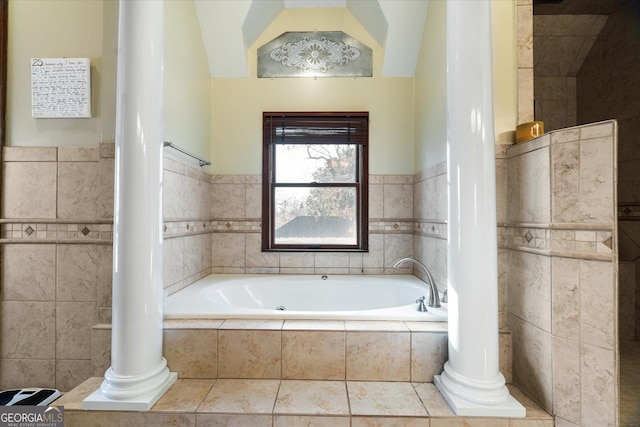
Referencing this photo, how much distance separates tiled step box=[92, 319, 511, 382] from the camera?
4.79ft

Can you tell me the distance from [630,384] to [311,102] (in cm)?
271

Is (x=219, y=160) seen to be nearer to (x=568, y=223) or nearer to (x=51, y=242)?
(x=51, y=242)

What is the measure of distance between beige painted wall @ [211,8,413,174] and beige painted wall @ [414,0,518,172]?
0.50 ft

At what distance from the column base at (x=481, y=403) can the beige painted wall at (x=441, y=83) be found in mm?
1188

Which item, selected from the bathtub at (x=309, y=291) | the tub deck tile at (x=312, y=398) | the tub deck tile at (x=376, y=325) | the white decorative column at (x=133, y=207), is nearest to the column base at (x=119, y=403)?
the white decorative column at (x=133, y=207)

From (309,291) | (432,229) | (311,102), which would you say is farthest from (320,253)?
(311,102)

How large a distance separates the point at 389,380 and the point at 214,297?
1.22 metres

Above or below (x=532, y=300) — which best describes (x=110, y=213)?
above

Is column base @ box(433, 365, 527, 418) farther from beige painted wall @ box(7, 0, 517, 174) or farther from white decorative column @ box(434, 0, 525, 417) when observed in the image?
beige painted wall @ box(7, 0, 517, 174)

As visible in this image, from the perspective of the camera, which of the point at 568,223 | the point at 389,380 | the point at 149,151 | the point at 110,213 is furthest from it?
the point at 110,213

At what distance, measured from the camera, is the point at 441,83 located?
1924 millimetres

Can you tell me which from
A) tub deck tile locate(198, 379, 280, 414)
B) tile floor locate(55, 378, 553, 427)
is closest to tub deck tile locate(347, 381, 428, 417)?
tile floor locate(55, 378, 553, 427)

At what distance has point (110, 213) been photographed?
1616mm

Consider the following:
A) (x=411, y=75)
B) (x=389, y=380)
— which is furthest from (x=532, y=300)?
→ (x=411, y=75)
